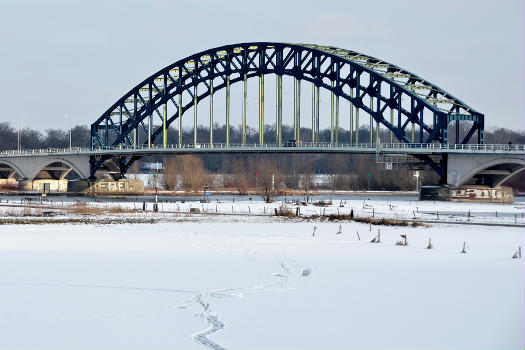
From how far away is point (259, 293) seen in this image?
2350cm

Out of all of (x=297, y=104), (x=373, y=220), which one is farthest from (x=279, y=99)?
(x=373, y=220)

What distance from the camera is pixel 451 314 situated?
800 inches

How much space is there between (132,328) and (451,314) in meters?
8.52

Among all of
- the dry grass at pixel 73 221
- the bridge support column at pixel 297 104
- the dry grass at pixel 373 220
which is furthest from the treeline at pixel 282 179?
the dry grass at pixel 73 221

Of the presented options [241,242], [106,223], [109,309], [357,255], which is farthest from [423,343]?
[106,223]

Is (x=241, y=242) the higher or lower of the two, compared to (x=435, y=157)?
lower

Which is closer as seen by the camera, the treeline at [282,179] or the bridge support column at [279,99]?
the bridge support column at [279,99]

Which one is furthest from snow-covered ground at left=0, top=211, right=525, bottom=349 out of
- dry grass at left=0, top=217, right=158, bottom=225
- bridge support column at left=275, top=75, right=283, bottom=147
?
bridge support column at left=275, top=75, right=283, bottom=147

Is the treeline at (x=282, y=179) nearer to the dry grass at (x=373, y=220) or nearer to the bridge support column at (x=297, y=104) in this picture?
the bridge support column at (x=297, y=104)

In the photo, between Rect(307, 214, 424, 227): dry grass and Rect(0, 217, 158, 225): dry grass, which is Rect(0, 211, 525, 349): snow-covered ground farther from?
Rect(0, 217, 158, 225): dry grass

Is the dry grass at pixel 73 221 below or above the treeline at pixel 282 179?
below

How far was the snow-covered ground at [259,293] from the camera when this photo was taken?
17891 mm

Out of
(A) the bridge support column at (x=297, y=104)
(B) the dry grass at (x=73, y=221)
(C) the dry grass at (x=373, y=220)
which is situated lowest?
(C) the dry grass at (x=373, y=220)

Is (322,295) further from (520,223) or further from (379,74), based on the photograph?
(379,74)
